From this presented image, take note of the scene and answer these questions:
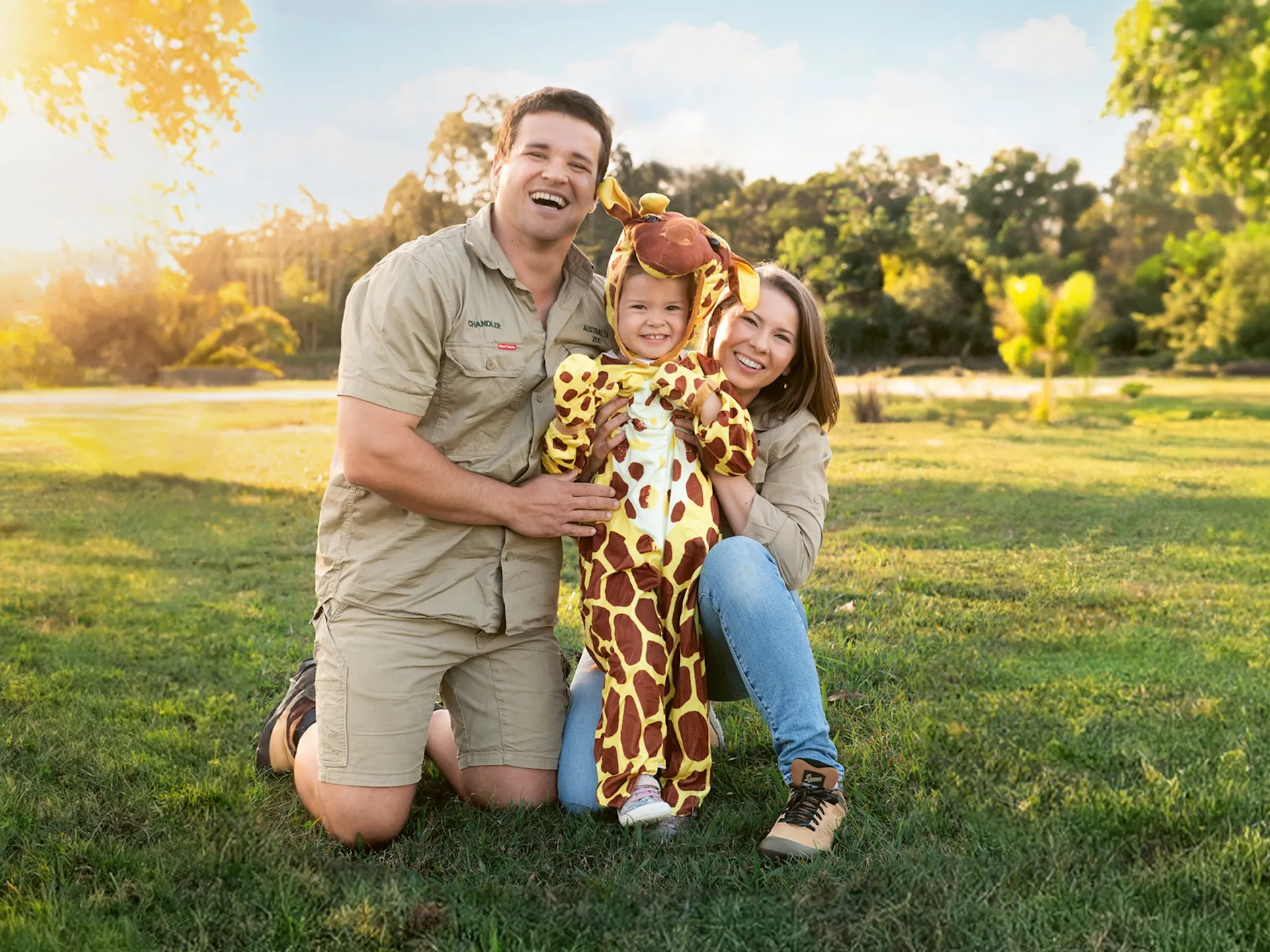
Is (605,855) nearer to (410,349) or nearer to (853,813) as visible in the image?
(853,813)

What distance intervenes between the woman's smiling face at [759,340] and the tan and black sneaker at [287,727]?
140cm

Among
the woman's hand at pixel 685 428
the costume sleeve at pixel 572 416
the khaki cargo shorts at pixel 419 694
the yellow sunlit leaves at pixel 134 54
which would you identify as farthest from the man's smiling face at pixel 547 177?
the yellow sunlit leaves at pixel 134 54

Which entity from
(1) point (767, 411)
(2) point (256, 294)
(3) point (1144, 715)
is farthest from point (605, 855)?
Result: (2) point (256, 294)

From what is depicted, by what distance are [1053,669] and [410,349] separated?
108 inches

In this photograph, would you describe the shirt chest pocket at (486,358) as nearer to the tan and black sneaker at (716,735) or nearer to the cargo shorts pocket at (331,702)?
the cargo shorts pocket at (331,702)

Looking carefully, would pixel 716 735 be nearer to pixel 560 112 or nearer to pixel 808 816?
pixel 808 816

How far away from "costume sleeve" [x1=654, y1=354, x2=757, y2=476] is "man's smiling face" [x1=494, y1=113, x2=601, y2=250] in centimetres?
48

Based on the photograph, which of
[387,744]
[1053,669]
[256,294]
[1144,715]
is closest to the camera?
[387,744]

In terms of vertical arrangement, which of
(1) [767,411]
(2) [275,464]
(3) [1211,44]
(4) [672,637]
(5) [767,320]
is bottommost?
(2) [275,464]

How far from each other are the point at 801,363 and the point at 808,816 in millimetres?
1211

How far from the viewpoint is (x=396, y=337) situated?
2639 mm

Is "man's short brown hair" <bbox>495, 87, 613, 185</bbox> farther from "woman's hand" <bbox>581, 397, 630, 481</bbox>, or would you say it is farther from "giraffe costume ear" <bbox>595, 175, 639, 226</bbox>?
"woman's hand" <bbox>581, 397, 630, 481</bbox>

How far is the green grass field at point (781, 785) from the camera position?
2188 millimetres

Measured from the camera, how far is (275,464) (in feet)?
35.8
